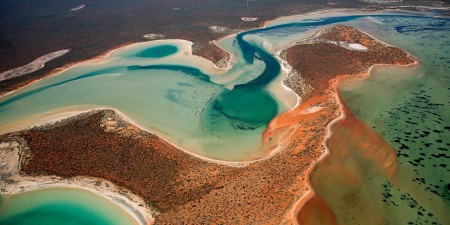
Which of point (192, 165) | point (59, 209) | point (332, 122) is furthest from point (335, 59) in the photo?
point (59, 209)

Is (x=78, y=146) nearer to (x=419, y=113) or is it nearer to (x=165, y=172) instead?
(x=165, y=172)

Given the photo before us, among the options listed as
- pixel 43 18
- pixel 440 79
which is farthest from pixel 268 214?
pixel 43 18

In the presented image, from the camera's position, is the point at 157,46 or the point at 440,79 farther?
the point at 157,46

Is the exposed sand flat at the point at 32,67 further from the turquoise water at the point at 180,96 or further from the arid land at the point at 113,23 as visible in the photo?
the turquoise water at the point at 180,96

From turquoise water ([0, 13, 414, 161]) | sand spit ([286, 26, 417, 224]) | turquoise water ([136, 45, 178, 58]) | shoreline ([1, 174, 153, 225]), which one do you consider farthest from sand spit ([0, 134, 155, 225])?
turquoise water ([136, 45, 178, 58])

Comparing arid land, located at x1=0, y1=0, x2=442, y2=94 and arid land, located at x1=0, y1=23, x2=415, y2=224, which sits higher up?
arid land, located at x1=0, y1=0, x2=442, y2=94

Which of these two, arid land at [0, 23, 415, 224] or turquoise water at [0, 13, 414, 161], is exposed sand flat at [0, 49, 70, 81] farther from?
arid land at [0, 23, 415, 224]

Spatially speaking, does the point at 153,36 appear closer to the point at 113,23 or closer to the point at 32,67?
the point at 113,23
